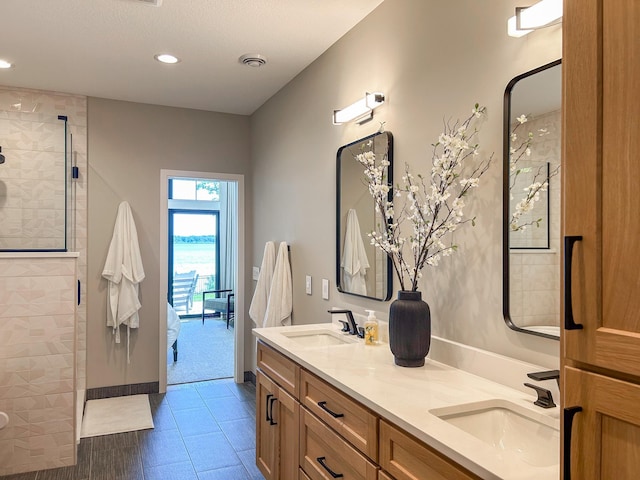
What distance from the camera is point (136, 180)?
4.34 metres

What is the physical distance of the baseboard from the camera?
4.21 m

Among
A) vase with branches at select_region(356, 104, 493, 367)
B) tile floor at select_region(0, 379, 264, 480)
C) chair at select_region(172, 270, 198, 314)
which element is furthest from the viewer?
chair at select_region(172, 270, 198, 314)

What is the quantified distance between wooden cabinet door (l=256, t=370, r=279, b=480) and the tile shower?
133 centimetres

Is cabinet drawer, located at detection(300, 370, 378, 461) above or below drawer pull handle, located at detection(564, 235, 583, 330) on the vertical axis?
below

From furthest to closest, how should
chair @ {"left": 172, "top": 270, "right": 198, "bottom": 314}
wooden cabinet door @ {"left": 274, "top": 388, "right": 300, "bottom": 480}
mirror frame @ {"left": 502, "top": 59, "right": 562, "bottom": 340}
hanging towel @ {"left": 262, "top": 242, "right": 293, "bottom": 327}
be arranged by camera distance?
chair @ {"left": 172, "top": 270, "right": 198, "bottom": 314}, hanging towel @ {"left": 262, "top": 242, "right": 293, "bottom": 327}, wooden cabinet door @ {"left": 274, "top": 388, "right": 300, "bottom": 480}, mirror frame @ {"left": 502, "top": 59, "right": 562, "bottom": 340}

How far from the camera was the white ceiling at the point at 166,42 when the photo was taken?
→ 257 centimetres

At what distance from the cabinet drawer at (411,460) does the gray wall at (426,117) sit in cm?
56

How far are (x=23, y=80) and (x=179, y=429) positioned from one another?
2988mm

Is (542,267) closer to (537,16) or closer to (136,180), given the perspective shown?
(537,16)

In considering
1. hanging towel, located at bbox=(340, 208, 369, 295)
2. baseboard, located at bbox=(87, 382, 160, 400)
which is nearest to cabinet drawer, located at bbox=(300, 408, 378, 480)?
hanging towel, located at bbox=(340, 208, 369, 295)

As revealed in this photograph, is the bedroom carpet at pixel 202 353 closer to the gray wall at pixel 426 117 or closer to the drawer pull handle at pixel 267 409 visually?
the gray wall at pixel 426 117

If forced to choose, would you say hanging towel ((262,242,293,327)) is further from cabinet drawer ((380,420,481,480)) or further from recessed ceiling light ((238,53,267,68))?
cabinet drawer ((380,420,481,480))

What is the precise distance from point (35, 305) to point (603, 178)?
3.21 metres

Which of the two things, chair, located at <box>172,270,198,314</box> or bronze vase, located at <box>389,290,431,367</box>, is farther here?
chair, located at <box>172,270,198,314</box>
